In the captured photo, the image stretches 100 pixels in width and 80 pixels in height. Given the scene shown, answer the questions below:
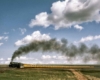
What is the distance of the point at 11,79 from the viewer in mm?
41594

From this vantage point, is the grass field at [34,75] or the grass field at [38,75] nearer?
the grass field at [34,75]

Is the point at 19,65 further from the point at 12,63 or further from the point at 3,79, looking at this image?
the point at 3,79

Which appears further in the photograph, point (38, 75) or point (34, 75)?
point (38, 75)

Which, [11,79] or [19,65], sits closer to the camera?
[11,79]

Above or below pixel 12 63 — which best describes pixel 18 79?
below

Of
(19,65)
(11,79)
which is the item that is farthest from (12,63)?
(11,79)

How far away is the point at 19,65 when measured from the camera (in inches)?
3150

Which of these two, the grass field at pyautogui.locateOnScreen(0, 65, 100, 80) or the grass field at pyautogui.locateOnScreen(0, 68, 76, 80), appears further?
the grass field at pyautogui.locateOnScreen(0, 65, 100, 80)

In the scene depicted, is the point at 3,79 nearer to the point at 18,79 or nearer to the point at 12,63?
the point at 18,79

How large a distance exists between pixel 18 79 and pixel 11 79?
1.51 meters

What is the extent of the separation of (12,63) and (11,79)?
40268mm

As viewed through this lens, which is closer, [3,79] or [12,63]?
[3,79]

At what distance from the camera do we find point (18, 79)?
41719mm

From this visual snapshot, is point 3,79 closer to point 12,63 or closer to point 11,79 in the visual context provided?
point 11,79
